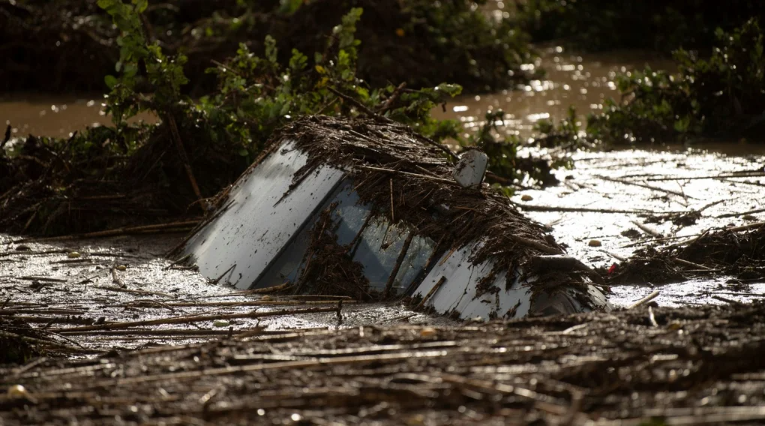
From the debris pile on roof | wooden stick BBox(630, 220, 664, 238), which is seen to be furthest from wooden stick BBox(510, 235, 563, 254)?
wooden stick BBox(630, 220, 664, 238)

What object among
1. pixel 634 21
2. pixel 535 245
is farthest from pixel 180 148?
pixel 634 21

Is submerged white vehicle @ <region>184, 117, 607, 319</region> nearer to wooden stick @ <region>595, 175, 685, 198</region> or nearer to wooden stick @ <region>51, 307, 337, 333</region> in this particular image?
wooden stick @ <region>51, 307, 337, 333</region>

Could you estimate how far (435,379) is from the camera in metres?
2.48

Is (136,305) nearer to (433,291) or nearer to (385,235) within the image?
(385,235)

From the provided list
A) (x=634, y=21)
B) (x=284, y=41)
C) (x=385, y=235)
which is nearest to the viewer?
(x=385, y=235)

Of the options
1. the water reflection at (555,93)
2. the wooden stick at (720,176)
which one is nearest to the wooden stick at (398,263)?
the wooden stick at (720,176)

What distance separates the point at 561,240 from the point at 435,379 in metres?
3.33

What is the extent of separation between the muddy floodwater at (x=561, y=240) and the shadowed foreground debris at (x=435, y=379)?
110 centimetres

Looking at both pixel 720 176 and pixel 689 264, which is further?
pixel 720 176

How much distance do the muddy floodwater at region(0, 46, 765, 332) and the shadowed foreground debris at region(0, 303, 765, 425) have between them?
3.61ft

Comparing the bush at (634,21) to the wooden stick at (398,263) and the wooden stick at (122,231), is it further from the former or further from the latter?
the wooden stick at (398,263)

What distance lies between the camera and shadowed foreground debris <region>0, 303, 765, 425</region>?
2311mm

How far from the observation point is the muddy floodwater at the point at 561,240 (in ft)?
14.4

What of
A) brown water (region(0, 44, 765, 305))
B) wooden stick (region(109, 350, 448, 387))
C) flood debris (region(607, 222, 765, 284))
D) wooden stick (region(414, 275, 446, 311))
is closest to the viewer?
wooden stick (region(109, 350, 448, 387))
